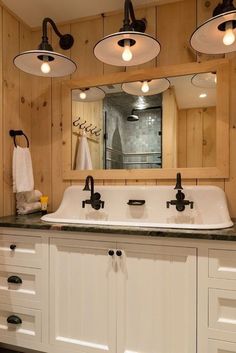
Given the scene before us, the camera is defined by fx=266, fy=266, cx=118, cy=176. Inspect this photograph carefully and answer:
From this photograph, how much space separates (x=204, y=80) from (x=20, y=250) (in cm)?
158

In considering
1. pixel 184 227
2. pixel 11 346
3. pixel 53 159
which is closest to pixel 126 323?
pixel 184 227

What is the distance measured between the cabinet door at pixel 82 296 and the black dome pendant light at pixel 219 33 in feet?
3.75

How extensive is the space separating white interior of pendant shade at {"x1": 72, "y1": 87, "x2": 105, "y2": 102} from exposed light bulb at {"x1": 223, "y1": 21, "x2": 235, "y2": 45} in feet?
3.08

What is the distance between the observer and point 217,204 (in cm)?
166

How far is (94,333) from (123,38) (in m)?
1.55

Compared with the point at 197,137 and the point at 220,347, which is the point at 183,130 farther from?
the point at 220,347

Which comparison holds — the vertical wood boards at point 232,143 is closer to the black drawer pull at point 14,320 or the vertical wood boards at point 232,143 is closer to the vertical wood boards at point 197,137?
the vertical wood boards at point 197,137

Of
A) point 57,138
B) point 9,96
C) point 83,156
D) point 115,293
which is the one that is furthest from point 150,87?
point 115,293

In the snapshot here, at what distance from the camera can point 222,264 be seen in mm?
1229

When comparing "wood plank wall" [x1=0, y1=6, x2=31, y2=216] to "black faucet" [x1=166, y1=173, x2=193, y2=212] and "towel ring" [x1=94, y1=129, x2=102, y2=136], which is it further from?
"black faucet" [x1=166, y1=173, x2=193, y2=212]

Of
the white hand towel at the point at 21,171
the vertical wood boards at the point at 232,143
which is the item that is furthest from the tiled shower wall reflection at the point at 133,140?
the white hand towel at the point at 21,171

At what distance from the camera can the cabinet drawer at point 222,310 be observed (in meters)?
1.22

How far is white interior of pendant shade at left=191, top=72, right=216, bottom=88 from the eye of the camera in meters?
1.74

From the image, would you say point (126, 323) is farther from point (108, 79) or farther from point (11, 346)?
point (108, 79)
